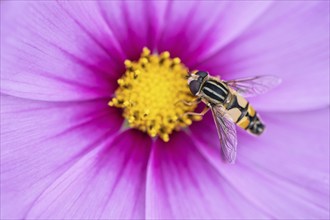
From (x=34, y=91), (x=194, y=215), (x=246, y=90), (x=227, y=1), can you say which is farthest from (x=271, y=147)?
(x=34, y=91)

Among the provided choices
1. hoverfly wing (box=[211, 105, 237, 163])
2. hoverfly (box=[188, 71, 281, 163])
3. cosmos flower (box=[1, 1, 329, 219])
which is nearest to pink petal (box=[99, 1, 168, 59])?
cosmos flower (box=[1, 1, 329, 219])

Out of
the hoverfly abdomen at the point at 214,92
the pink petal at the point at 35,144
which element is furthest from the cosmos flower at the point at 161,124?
the hoverfly abdomen at the point at 214,92

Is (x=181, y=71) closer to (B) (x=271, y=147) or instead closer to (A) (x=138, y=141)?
(A) (x=138, y=141)

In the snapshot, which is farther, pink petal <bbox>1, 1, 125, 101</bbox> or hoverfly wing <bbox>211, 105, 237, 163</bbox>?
hoverfly wing <bbox>211, 105, 237, 163</bbox>

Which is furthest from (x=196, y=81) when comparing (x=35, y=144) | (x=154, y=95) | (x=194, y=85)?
(x=35, y=144)

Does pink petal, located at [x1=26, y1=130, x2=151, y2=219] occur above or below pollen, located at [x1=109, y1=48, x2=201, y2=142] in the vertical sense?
below

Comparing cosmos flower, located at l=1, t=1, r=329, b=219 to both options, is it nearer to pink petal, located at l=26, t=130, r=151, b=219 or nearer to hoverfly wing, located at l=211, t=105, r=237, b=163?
pink petal, located at l=26, t=130, r=151, b=219
